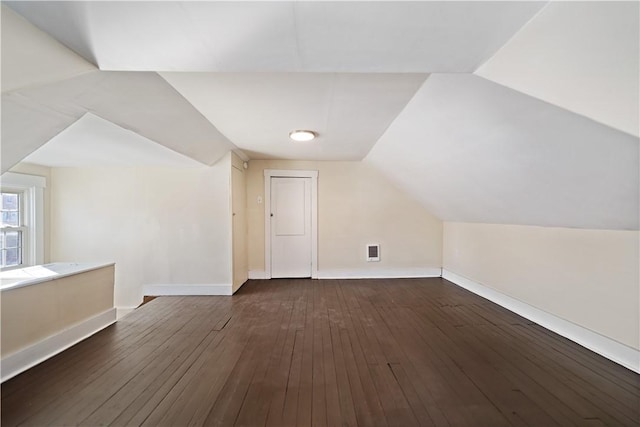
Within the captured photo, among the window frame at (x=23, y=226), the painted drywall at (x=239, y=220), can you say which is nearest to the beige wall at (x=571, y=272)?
the painted drywall at (x=239, y=220)

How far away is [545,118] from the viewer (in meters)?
1.64

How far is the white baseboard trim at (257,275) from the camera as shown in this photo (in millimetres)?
4773

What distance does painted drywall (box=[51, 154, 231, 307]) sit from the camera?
395 cm

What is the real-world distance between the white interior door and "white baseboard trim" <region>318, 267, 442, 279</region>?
409 millimetres

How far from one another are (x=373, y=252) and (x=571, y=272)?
2.72 m

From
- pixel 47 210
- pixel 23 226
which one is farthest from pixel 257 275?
pixel 23 226

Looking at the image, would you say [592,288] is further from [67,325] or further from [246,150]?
[67,325]

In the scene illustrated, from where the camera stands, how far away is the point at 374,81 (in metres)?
1.95

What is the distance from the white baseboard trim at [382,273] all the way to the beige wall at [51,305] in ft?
9.99

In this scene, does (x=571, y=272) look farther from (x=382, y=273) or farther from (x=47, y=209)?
(x=47, y=209)

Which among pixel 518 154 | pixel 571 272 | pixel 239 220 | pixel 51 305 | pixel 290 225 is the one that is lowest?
pixel 51 305

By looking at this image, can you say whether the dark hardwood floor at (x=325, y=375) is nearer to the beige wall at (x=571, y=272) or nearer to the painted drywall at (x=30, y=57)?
the beige wall at (x=571, y=272)

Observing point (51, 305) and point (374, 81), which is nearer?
point (374, 81)

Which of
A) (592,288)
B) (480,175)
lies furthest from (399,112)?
(592,288)
